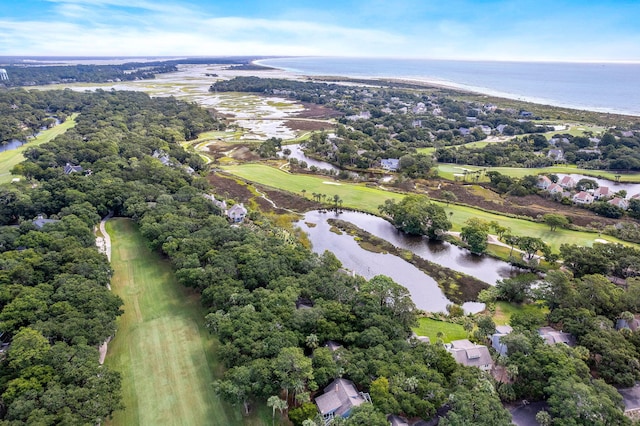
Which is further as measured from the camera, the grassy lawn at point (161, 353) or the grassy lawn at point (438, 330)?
the grassy lawn at point (438, 330)

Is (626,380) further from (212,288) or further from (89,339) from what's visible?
(89,339)

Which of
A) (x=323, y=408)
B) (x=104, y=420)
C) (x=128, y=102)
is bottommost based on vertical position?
(x=104, y=420)

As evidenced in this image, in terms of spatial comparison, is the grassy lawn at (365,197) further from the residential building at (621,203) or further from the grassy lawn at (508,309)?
the grassy lawn at (508,309)

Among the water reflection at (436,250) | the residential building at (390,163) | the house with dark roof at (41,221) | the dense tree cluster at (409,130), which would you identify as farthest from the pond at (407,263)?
the house with dark roof at (41,221)

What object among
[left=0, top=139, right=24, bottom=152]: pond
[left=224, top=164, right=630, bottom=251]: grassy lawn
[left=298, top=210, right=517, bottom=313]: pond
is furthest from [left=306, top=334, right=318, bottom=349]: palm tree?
[left=0, top=139, right=24, bottom=152]: pond

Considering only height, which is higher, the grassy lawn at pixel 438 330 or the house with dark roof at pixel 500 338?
the house with dark roof at pixel 500 338

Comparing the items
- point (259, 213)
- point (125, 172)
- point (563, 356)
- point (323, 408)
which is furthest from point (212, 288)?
point (125, 172)
